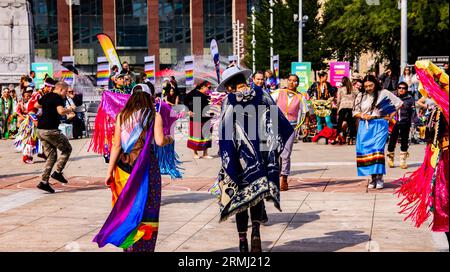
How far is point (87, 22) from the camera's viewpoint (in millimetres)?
71062

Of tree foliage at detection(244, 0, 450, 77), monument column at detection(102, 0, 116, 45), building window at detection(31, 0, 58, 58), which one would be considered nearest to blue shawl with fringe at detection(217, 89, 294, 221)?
tree foliage at detection(244, 0, 450, 77)

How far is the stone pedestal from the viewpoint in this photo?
27906 millimetres

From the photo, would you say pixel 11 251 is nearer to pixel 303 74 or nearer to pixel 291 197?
pixel 291 197

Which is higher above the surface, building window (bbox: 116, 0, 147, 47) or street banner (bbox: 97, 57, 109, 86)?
building window (bbox: 116, 0, 147, 47)

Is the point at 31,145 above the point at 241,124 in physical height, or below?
below

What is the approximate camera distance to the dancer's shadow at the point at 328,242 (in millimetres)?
7270

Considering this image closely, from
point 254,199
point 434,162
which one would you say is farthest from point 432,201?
point 254,199

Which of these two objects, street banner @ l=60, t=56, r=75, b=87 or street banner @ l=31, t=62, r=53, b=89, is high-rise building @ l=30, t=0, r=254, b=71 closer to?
street banner @ l=31, t=62, r=53, b=89

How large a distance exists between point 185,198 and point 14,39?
19.4m

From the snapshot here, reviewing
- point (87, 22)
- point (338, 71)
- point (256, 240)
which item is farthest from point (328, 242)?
point (87, 22)

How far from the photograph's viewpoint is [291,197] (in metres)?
10.6

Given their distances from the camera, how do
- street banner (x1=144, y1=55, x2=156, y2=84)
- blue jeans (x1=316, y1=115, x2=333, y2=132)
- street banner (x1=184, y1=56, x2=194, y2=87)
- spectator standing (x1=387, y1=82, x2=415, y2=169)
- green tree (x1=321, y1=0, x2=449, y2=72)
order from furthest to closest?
street banner (x1=184, y1=56, x2=194, y2=87), street banner (x1=144, y1=55, x2=156, y2=84), green tree (x1=321, y1=0, x2=449, y2=72), blue jeans (x1=316, y1=115, x2=333, y2=132), spectator standing (x1=387, y1=82, x2=415, y2=169)

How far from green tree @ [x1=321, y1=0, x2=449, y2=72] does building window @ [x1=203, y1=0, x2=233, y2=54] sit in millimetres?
32096

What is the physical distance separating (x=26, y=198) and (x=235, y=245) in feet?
14.7
